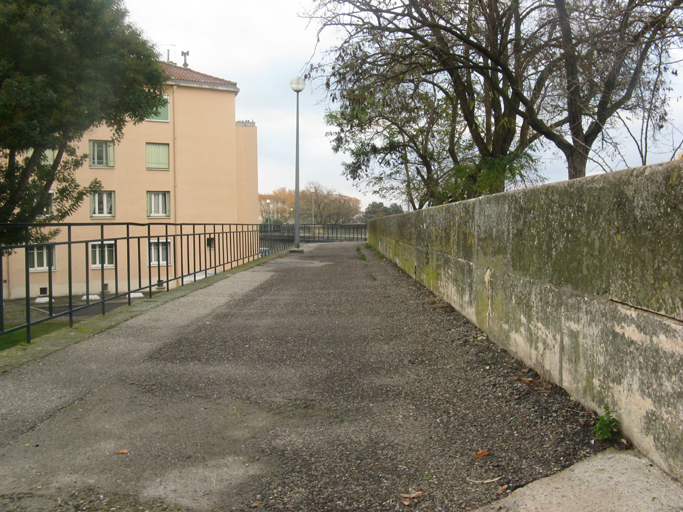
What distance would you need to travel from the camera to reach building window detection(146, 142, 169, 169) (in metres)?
35.7

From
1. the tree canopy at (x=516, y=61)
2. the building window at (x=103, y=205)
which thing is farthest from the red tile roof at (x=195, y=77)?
the tree canopy at (x=516, y=61)

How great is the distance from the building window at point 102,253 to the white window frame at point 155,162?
96.8ft

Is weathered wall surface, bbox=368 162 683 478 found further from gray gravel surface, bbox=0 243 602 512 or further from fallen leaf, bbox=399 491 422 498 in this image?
fallen leaf, bbox=399 491 422 498

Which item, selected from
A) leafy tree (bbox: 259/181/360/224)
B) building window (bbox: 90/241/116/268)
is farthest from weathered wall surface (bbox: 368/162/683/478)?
leafy tree (bbox: 259/181/360/224)

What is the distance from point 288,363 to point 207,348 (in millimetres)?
955

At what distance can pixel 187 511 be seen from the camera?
2107 mm

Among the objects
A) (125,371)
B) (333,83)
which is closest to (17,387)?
(125,371)

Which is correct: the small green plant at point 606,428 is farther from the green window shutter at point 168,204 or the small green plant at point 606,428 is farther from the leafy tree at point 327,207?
the leafy tree at point 327,207

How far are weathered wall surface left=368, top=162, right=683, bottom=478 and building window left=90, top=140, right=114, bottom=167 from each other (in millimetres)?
35360

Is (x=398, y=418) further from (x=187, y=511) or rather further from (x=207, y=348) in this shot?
(x=207, y=348)

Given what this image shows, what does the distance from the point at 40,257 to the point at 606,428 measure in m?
5.41

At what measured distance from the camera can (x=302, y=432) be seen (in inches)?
114

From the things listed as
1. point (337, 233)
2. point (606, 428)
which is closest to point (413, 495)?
point (606, 428)

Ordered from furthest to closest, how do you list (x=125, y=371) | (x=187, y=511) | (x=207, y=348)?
(x=207, y=348) < (x=125, y=371) < (x=187, y=511)
